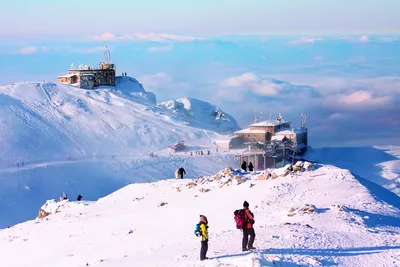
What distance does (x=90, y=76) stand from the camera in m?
87.0

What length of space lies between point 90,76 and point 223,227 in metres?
67.7

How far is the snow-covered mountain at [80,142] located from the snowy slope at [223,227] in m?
22.6

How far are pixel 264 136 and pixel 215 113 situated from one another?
85.9ft

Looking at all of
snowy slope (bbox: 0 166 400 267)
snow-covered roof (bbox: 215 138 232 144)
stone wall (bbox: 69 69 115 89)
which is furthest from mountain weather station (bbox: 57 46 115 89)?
snowy slope (bbox: 0 166 400 267)

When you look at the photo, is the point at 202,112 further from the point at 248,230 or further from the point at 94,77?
the point at 248,230

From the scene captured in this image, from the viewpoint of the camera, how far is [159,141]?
71438 millimetres

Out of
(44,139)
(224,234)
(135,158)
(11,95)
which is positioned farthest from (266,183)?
(11,95)

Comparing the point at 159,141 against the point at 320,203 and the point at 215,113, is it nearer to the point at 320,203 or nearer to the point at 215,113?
the point at 215,113

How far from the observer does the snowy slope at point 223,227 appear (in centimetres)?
1722

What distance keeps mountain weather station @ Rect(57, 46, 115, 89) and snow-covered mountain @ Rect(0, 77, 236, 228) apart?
2006mm

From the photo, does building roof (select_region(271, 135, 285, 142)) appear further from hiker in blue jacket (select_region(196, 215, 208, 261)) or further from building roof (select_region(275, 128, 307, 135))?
hiker in blue jacket (select_region(196, 215, 208, 261))

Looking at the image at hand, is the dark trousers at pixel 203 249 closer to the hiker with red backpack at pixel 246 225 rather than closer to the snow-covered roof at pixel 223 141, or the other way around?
the hiker with red backpack at pixel 246 225

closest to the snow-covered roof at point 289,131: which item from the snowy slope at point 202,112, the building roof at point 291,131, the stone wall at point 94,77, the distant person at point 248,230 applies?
the building roof at point 291,131

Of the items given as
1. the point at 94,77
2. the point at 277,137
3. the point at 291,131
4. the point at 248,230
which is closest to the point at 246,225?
the point at 248,230
